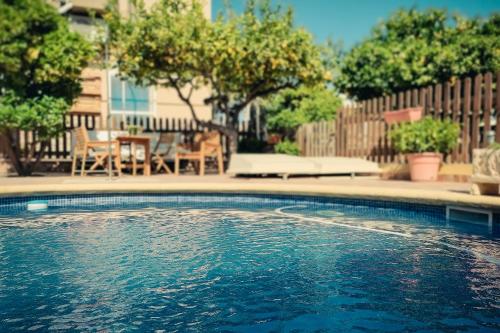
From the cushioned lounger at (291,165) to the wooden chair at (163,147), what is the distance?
2.40m

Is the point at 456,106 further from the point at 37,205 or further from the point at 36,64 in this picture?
the point at 36,64

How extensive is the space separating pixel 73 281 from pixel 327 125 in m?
11.0

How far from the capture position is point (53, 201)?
7.55m

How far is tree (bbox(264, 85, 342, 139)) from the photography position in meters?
15.5

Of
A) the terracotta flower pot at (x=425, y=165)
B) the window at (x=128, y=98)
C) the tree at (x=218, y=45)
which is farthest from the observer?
the window at (x=128, y=98)

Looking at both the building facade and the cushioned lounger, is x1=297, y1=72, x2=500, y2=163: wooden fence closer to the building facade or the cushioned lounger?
the cushioned lounger

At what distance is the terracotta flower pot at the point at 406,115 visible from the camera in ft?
31.7

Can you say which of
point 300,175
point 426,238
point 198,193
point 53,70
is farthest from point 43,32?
point 426,238

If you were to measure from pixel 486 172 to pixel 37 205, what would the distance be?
678 cm

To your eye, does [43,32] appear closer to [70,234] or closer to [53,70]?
[53,70]

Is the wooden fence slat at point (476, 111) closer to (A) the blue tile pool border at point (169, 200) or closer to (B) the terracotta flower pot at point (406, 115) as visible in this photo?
(B) the terracotta flower pot at point (406, 115)

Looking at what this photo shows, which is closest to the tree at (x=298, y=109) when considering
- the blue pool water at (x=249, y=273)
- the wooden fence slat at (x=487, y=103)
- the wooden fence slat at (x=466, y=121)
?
the wooden fence slat at (x=466, y=121)

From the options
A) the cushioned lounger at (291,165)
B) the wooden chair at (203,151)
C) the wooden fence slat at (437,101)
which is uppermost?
the wooden fence slat at (437,101)

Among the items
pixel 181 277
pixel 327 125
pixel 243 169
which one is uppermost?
pixel 327 125
